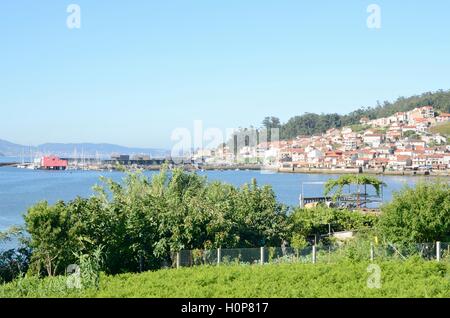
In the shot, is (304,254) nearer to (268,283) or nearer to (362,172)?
(268,283)

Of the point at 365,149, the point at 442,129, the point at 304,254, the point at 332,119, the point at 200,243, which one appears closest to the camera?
the point at 304,254

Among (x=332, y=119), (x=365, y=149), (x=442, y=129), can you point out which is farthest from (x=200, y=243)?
(x=332, y=119)

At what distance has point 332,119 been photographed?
532 ft

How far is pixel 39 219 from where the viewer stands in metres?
12.2

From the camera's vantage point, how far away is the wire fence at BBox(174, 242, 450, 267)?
40.7 ft

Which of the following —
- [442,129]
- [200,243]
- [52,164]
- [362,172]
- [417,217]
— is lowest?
[362,172]

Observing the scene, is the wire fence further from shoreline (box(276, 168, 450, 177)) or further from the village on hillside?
the village on hillside

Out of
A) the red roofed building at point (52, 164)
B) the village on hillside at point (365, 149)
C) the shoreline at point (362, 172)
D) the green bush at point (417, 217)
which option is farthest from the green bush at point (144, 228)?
Result: the red roofed building at point (52, 164)

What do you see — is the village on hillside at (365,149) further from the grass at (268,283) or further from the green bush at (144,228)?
the grass at (268,283)

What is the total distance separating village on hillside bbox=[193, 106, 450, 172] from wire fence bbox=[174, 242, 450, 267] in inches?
3526

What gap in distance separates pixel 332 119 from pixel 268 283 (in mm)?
156190

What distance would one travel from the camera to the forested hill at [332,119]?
152375 millimetres

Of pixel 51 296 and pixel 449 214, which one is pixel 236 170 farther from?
pixel 51 296
